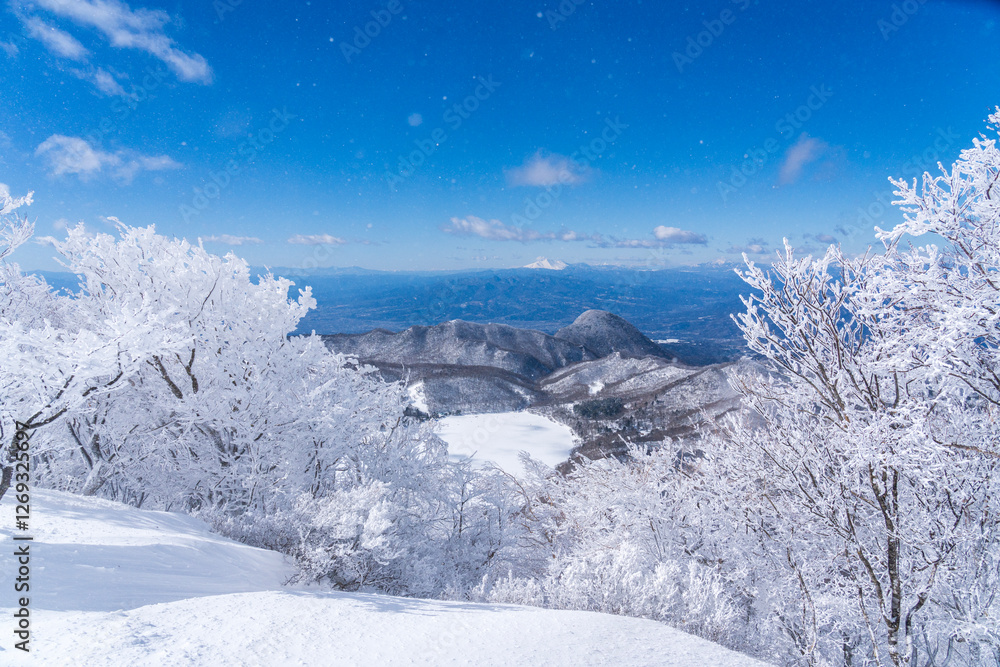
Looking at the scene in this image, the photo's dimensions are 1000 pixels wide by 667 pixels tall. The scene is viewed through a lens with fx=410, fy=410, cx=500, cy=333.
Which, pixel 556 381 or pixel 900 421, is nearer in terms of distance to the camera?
pixel 900 421

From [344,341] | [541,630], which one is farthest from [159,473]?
[344,341]

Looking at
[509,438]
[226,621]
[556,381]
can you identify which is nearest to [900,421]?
[226,621]

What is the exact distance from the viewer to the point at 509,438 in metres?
52.8

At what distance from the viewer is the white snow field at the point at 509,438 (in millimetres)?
45000

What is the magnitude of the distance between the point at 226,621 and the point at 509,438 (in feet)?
165

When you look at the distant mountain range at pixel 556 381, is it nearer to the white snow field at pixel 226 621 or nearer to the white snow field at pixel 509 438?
the white snow field at pixel 509 438

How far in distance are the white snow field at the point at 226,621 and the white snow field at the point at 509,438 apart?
112ft

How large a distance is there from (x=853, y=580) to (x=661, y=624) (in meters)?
3.11

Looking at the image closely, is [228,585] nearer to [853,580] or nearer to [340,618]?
[340,618]

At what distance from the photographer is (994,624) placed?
15.2 feet

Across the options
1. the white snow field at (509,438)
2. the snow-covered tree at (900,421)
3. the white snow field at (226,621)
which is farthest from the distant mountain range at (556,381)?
the snow-covered tree at (900,421)

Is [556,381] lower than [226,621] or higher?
higher

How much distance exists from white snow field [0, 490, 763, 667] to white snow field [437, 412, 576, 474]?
3402 cm

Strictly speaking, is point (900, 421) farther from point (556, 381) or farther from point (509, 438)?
point (556, 381)
